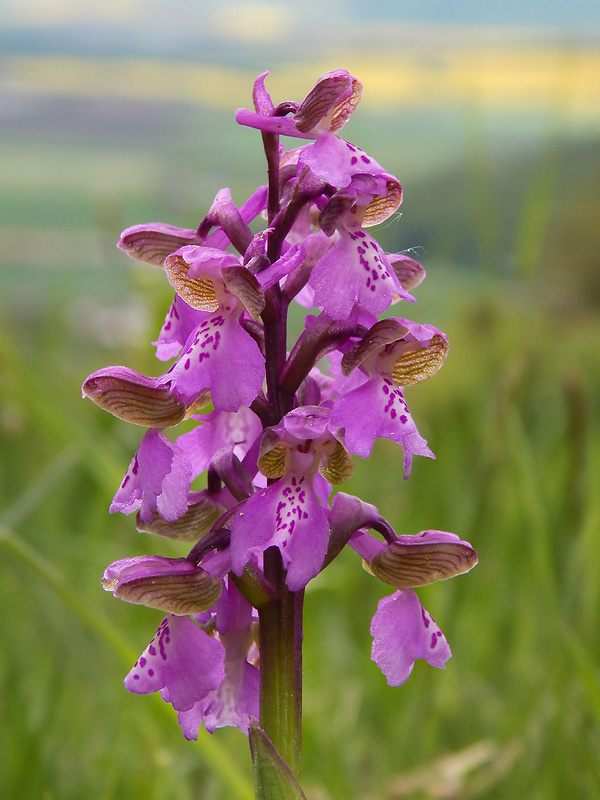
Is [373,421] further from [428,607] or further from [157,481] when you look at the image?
[428,607]

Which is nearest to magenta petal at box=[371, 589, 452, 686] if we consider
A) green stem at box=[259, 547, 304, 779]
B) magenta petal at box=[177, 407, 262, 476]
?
green stem at box=[259, 547, 304, 779]

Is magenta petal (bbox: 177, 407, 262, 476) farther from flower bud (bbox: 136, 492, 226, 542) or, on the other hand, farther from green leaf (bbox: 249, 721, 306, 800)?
green leaf (bbox: 249, 721, 306, 800)

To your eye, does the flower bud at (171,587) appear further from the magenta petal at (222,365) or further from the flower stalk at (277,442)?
the magenta petal at (222,365)

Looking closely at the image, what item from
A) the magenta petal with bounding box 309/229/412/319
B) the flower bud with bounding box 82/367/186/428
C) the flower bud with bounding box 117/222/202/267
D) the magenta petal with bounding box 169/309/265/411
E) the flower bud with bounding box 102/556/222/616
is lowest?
the flower bud with bounding box 102/556/222/616

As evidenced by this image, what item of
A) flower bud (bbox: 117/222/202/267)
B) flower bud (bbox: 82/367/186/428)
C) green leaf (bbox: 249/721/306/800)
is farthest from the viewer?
flower bud (bbox: 117/222/202/267)

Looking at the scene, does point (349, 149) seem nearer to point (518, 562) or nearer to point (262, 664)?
point (262, 664)

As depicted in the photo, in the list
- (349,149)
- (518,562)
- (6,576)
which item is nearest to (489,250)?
(518,562)
